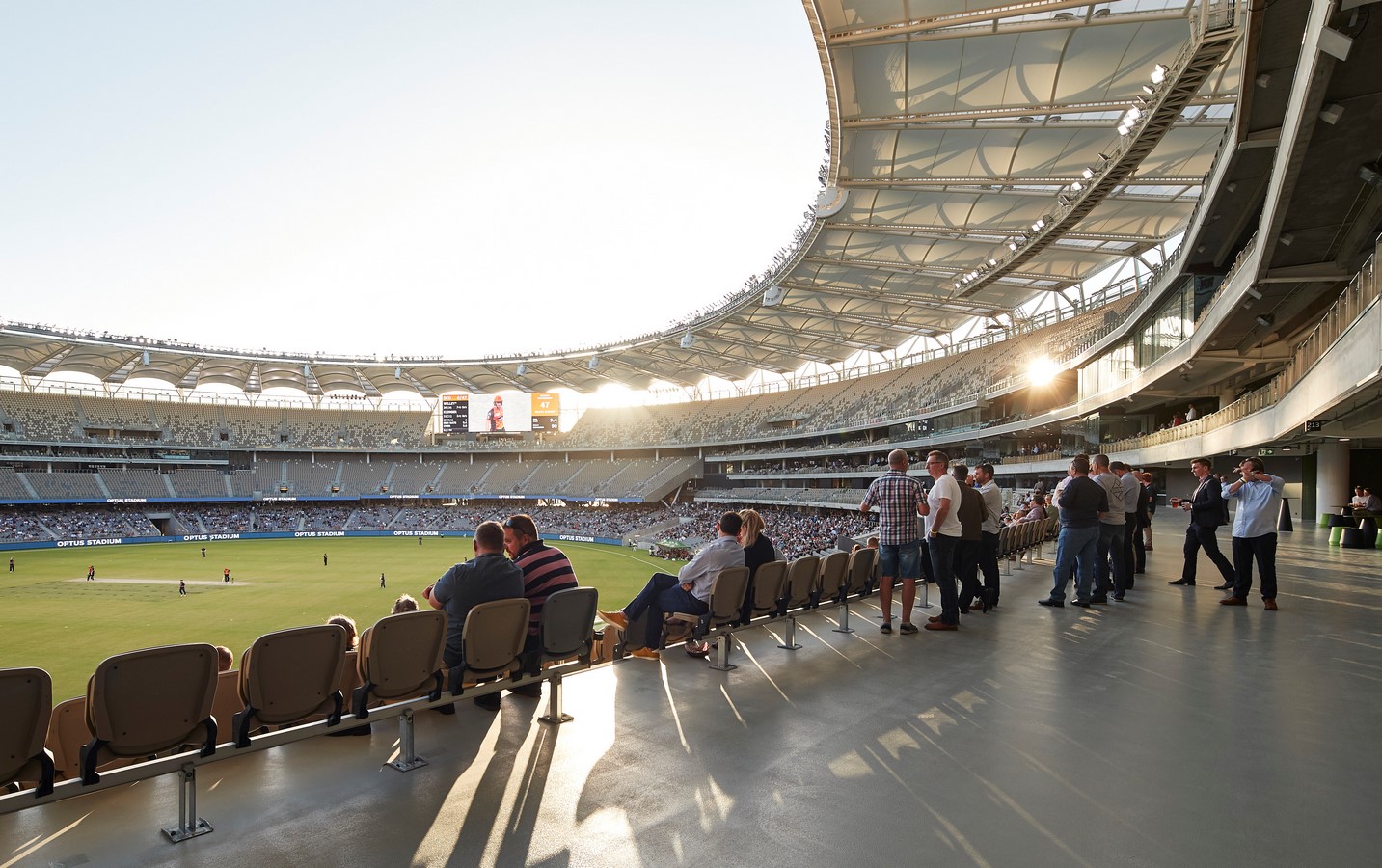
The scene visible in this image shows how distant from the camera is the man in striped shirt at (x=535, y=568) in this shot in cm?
557

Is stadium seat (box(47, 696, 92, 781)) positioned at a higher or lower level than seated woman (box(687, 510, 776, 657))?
lower

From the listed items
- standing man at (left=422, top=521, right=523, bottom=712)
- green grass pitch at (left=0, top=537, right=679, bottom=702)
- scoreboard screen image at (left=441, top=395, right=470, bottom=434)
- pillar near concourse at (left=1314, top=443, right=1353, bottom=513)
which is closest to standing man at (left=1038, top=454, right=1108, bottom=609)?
standing man at (left=422, top=521, right=523, bottom=712)

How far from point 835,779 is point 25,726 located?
379 centimetres

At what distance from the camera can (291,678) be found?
4.06 metres

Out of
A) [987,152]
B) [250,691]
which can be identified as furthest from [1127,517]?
[987,152]

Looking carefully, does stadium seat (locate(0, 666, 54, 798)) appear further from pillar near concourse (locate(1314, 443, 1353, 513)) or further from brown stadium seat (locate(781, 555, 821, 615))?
pillar near concourse (locate(1314, 443, 1353, 513))

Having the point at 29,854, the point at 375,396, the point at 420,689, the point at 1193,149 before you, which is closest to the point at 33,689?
the point at 29,854

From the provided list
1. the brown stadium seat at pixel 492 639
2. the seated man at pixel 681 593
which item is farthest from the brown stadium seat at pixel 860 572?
the brown stadium seat at pixel 492 639

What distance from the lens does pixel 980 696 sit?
5449mm

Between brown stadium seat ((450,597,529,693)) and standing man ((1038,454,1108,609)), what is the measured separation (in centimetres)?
704

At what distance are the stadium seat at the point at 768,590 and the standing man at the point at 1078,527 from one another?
4242 mm

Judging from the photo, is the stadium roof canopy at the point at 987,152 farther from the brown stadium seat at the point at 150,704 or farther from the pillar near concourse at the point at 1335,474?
the brown stadium seat at the point at 150,704

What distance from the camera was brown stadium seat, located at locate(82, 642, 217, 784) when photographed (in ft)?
11.2

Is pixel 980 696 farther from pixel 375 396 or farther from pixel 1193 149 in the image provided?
pixel 375 396
